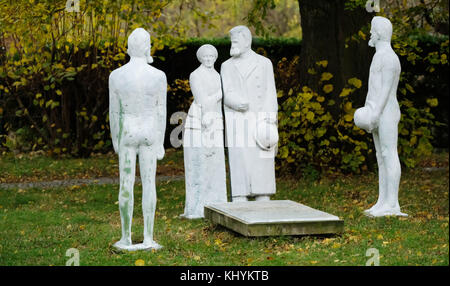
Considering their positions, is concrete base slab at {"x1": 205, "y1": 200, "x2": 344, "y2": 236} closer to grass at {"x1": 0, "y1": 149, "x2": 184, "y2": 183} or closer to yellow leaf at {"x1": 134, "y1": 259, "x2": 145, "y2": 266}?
yellow leaf at {"x1": 134, "y1": 259, "x2": 145, "y2": 266}

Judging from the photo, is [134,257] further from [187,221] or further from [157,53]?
[157,53]

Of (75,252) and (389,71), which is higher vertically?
(389,71)

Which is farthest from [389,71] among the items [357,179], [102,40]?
[102,40]

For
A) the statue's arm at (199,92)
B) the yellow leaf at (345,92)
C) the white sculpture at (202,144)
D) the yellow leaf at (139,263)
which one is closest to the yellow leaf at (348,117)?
the yellow leaf at (345,92)

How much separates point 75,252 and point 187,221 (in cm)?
240

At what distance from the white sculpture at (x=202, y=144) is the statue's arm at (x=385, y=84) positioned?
2124 millimetres

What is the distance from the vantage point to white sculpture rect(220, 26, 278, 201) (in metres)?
10.3

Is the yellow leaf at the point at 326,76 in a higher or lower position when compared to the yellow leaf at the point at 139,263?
higher

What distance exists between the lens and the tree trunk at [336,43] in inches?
551

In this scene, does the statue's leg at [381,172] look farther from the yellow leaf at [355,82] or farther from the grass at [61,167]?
the grass at [61,167]

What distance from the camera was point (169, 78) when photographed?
59.9 feet

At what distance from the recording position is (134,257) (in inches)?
304

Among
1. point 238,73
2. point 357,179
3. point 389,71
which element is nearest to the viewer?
point 389,71

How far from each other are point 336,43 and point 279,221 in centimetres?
648
